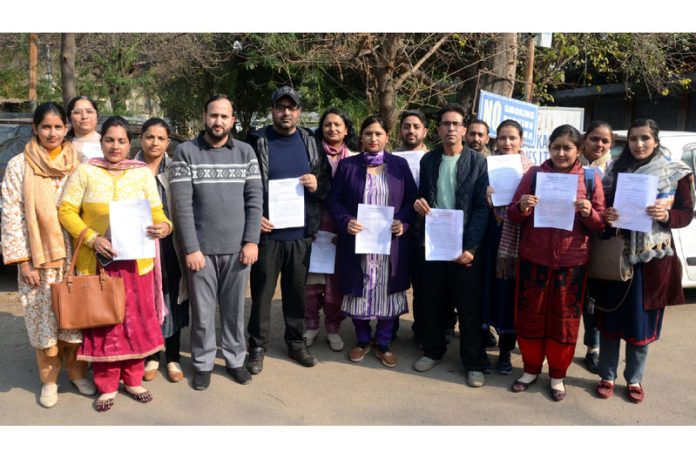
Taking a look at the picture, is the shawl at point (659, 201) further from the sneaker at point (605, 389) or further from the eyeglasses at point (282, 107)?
the eyeglasses at point (282, 107)

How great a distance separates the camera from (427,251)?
12.9 ft

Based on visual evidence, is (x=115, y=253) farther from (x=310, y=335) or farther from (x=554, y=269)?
(x=554, y=269)

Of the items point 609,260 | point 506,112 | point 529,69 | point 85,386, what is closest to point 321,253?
point 85,386

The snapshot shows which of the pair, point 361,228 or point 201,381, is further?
point 361,228

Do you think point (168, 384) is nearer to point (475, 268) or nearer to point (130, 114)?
point (475, 268)

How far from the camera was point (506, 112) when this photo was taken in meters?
5.85

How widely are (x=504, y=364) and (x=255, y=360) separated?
1784mm

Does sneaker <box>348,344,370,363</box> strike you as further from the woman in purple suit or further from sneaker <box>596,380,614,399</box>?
sneaker <box>596,380,614,399</box>

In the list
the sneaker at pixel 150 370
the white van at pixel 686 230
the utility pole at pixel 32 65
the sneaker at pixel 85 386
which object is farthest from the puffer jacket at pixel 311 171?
the utility pole at pixel 32 65

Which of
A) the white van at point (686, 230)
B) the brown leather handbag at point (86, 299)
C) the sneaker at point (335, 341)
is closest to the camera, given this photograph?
the brown leather handbag at point (86, 299)

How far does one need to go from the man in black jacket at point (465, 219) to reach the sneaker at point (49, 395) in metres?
2.41

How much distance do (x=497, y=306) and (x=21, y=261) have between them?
310 cm

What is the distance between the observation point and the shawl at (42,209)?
11.3 feet

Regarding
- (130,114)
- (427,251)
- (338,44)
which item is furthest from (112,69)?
(427,251)
